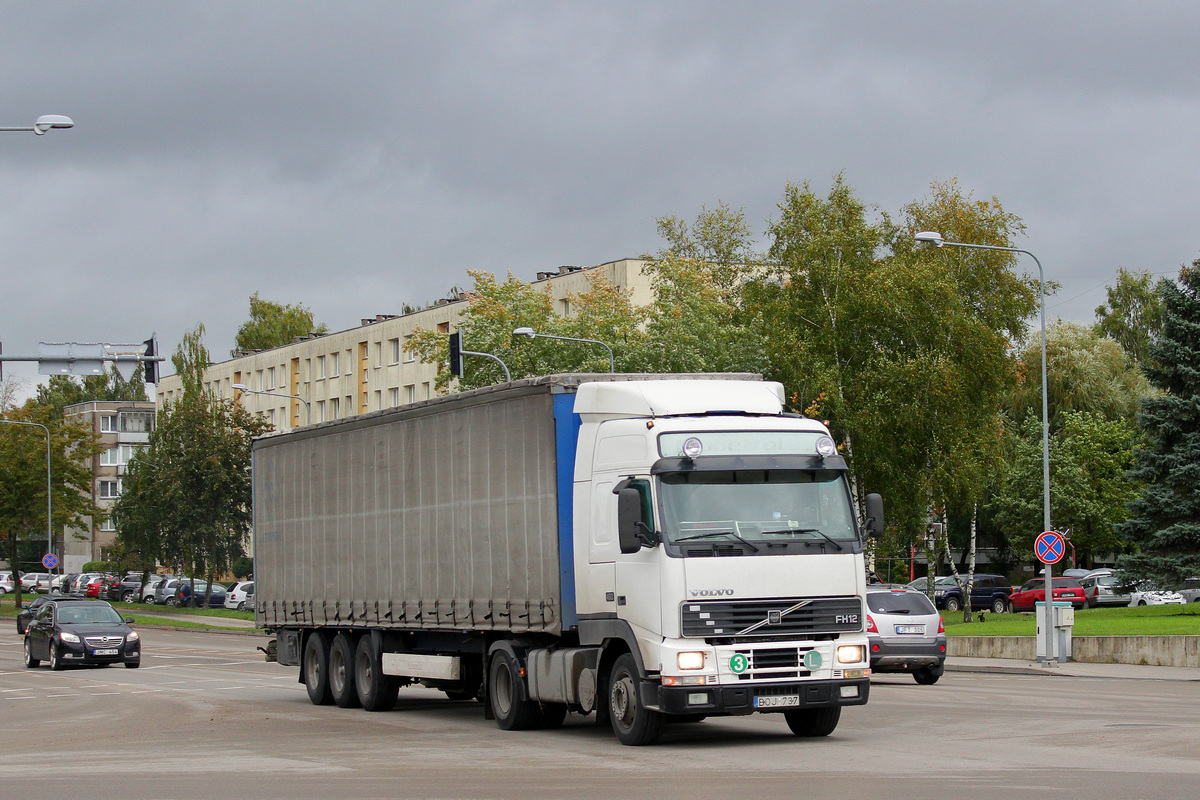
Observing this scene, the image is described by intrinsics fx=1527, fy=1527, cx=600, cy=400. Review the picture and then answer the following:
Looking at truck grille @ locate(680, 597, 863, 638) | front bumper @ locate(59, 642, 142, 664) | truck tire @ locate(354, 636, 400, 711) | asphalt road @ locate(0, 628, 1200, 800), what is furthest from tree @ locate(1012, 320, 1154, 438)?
truck grille @ locate(680, 597, 863, 638)

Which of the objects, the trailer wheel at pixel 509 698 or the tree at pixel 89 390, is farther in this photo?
the tree at pixel 89 390

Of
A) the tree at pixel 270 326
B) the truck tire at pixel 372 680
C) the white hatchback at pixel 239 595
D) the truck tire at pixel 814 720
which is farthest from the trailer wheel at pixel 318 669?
the tree at pixel 270 326

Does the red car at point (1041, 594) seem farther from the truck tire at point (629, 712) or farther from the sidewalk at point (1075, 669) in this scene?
the truck tire at point (629, 712)

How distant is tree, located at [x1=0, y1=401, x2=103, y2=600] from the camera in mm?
71312

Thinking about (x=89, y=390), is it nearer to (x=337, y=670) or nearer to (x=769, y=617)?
(x=337, y=670)

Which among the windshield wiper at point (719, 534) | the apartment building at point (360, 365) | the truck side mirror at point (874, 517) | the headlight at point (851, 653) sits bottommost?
the headlight at point (851, 653)

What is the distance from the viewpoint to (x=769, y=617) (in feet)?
45.6

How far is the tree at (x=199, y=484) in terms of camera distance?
61562 millimetres

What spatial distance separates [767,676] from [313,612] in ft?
30.7

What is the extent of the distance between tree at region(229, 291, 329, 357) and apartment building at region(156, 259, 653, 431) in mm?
5020

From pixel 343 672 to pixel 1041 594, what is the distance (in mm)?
38516

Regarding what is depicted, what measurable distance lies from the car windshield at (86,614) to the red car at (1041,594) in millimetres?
29712

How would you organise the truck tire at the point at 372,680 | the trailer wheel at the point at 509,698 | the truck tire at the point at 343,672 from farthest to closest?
the truck tire at the point at 343,672 < the truck tire at the point at 372,680 < the trailer wheel at the point at 509,698

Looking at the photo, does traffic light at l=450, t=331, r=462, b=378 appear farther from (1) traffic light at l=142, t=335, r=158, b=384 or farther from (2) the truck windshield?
(2) the truck windshield
